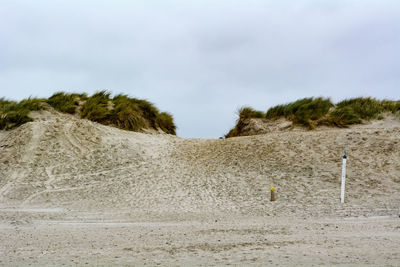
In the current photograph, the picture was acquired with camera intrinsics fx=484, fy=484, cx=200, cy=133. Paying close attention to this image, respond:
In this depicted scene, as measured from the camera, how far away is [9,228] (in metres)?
10.1

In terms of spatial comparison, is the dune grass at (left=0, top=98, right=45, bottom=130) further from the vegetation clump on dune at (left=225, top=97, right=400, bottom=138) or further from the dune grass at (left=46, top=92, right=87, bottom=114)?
the vegetation clump on dune at (left=225, top=97, right=400, bottom=138)

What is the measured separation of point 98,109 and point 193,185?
9.39 meters

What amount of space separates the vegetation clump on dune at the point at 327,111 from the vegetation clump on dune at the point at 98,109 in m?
4.79

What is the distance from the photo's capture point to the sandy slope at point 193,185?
27.9 feet

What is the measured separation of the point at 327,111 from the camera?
2175cm

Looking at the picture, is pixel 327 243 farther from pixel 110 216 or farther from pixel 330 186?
pixel 330 186

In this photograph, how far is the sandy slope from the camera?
850cm

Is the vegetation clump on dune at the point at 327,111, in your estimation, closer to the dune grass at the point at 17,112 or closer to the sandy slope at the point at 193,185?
the sandy slope at the point at 193,185

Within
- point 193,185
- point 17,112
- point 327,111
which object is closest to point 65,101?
point 17,112

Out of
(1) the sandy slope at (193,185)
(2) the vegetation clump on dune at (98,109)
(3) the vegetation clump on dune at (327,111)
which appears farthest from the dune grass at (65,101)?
(3) the vegetation clump on dune at (327,111)

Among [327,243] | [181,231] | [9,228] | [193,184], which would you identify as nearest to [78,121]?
[193,184]

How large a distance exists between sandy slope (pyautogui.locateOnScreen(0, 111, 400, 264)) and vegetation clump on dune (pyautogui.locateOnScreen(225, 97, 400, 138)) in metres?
0.91

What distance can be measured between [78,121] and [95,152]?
9.45ft

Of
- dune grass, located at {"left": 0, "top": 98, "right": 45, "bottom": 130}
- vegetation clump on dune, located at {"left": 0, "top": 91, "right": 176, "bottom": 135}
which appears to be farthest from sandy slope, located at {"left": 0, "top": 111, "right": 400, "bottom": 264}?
vegetation clump on dune, located at {"left": 0, "top": 91, "right": 176, "bottom": 135}
